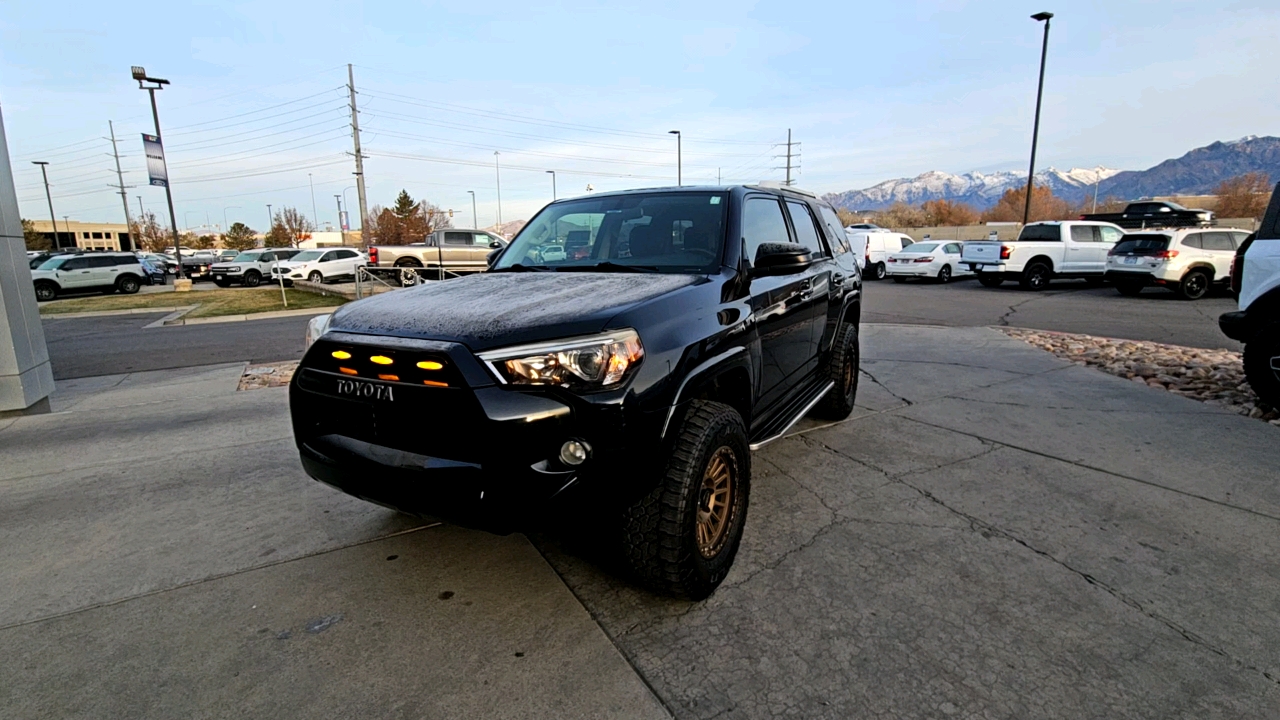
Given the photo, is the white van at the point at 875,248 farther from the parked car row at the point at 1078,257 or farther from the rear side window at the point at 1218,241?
the rear side window at the point at 1218,241

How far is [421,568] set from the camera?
2.96 metres

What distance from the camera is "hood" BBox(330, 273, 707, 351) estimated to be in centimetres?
227

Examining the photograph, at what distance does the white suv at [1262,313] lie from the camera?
5070 mm

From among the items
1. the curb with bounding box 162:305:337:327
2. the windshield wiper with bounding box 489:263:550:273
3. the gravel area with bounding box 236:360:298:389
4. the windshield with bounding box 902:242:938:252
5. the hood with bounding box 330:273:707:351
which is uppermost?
the windshield wiper with bounding box 489:263:550:273

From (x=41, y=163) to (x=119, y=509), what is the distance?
8489 cm

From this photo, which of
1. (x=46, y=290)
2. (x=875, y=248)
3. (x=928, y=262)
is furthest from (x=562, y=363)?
→ (x=46, y=290)

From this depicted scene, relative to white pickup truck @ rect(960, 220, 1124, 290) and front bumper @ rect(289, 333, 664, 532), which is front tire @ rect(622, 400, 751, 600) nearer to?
front bumper @ rect(289, 333, 664, 532)

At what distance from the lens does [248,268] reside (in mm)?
28938

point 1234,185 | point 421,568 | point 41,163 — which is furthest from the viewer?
point 41,163

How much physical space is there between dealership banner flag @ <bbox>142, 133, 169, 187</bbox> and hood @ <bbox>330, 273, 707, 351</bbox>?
1216 inches

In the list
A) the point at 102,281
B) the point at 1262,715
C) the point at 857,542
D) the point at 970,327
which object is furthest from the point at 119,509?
the point at 102,281

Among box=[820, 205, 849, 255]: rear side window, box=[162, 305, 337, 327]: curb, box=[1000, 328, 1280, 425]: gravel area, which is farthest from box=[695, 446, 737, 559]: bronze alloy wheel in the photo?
box=[162, 305, 337, 327]: curb

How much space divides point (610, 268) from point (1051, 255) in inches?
744

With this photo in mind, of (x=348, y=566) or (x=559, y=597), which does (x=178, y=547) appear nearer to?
(x=348, y=566)
